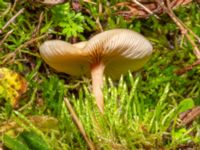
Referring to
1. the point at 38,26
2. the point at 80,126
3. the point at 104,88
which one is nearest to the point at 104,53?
the point at 104,88

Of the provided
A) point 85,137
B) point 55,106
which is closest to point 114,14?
point 55,106

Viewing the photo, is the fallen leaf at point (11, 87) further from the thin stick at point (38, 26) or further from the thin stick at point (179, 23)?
the thin stick at point (179, 23)

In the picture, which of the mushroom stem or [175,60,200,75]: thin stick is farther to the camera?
[175,60,200,75]: thin stick

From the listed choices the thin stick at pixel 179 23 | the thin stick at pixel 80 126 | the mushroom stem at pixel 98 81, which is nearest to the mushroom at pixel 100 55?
the mushroom stem at pixel 98 81

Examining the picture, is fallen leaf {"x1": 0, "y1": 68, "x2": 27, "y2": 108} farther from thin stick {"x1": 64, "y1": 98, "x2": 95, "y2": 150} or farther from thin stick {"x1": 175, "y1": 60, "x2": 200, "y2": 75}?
thin stick {"x1": 175, "y1": 60, "x2": 200, "y2": 75}

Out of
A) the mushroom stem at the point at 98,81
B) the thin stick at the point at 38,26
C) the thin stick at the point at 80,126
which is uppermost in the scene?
the thin stick at the point at 38,26

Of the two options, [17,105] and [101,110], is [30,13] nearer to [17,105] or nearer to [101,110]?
[17,105]

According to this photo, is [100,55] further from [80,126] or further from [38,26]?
[38,26]

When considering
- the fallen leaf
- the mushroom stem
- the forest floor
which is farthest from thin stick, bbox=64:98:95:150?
the fallen leaf
